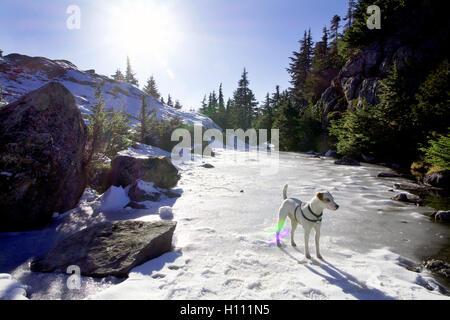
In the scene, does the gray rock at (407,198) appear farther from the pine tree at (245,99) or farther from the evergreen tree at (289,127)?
the pine tree at (245,99)

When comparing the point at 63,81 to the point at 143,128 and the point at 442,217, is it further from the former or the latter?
the point at 442,217

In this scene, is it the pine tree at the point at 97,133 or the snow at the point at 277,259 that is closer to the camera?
the snow at the point at 277,259

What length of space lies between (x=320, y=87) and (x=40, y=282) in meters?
41.3

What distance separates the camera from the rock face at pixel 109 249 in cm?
312

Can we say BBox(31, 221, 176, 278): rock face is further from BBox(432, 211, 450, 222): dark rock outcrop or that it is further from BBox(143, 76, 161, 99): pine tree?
BBox(143, 76, 161, 99): pine tree

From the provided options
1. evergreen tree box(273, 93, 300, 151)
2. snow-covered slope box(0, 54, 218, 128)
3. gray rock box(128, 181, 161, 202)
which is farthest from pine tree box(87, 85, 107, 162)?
evergreen tree box(273, 93, 300, 151)

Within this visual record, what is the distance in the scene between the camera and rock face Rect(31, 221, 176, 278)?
3123mm

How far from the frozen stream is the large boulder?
1.81 meters

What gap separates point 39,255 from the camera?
3.68 meters

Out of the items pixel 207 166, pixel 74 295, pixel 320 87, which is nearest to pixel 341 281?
pixel 74 295

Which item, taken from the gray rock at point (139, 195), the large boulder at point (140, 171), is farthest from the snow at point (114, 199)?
the large boulder at point (140, 171)

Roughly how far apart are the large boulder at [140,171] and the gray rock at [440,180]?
12.1m
